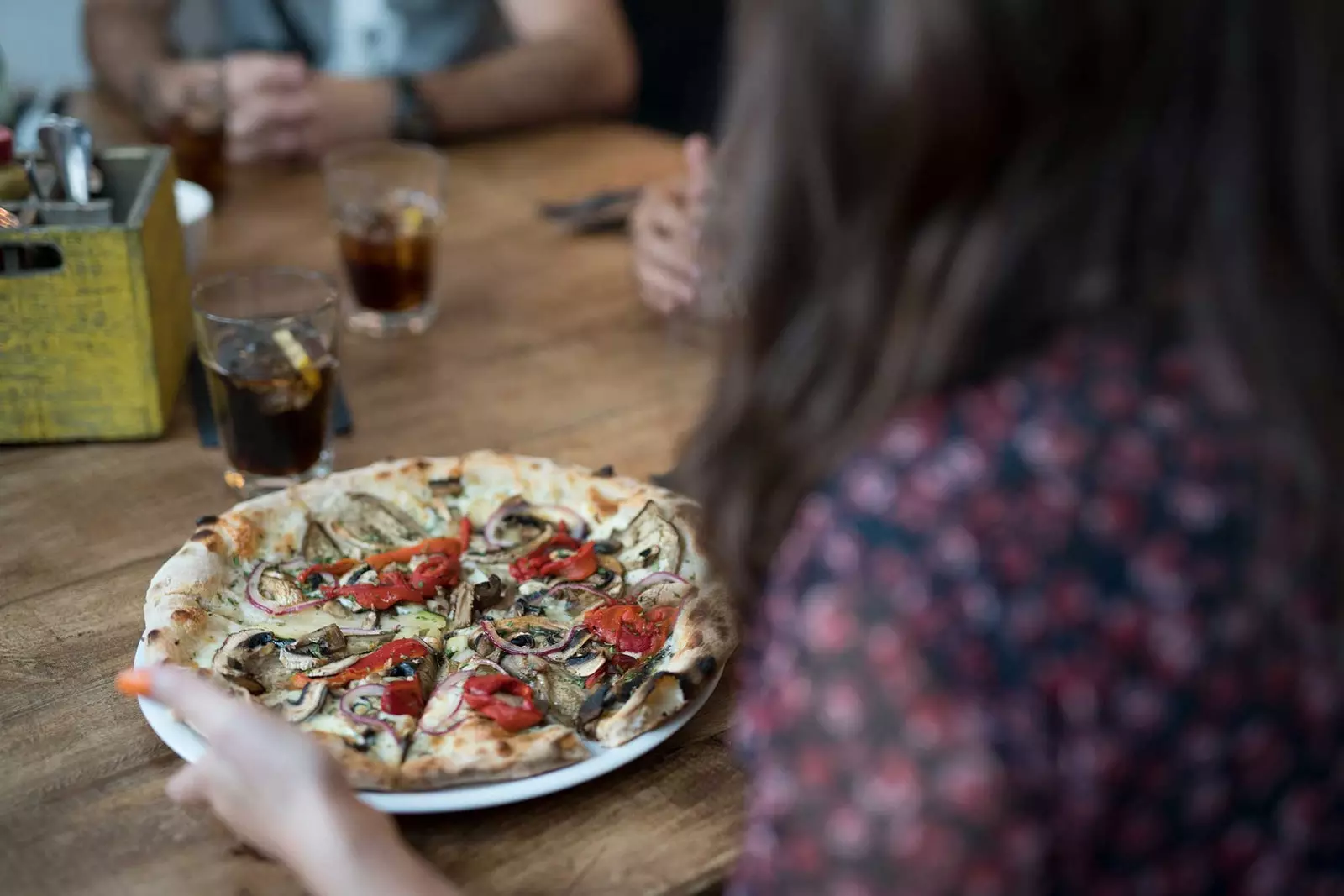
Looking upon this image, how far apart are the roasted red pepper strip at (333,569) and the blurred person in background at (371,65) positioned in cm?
115

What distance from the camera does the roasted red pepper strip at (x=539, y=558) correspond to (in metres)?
1.22

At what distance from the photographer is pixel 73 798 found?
978mm

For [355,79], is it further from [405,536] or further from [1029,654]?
[1029,654]

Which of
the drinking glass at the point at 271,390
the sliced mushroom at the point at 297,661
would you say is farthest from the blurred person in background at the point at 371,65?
the sliced mushroom at the point at 297,661

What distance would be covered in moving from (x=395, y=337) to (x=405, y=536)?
0.51 meters

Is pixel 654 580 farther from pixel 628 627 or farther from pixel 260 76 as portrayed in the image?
pixel 260 76

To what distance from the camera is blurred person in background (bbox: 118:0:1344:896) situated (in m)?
0.65

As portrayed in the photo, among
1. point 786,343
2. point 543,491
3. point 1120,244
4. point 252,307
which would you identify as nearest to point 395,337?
point 252,307

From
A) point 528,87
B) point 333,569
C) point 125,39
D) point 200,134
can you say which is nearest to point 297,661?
point 333,569

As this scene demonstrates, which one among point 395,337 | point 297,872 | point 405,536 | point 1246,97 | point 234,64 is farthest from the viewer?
point 234,64

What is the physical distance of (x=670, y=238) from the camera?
179 cm

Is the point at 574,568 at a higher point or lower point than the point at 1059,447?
lower

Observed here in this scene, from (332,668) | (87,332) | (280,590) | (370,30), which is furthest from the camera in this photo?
(370,30)

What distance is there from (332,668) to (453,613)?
0.13m
